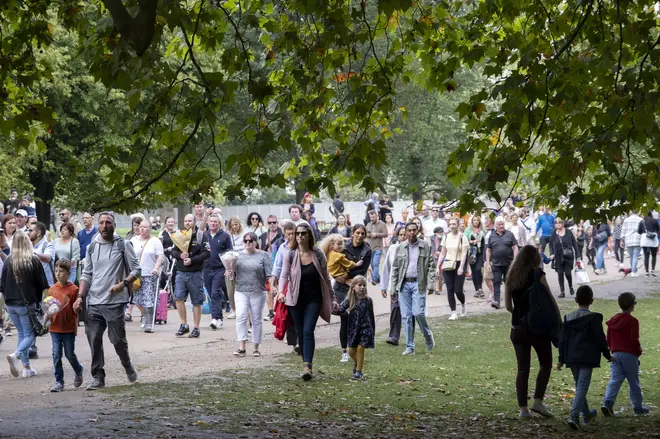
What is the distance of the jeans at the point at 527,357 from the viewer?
1125 centimetres

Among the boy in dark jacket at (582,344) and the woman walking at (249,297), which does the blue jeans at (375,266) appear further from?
the boy in dark jacket at (582,344)

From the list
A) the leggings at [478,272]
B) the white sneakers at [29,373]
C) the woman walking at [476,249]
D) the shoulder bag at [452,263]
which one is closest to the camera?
the white sneakers at [29,373]

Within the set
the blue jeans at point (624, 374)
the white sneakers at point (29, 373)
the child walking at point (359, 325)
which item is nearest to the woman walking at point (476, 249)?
the child walking at point (359, 325)

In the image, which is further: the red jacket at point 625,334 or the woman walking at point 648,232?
the woman walking at point 648,232

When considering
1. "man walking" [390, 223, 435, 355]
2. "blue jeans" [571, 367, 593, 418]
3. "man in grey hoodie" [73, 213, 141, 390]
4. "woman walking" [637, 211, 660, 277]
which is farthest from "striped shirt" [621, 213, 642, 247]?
"blue jeans" [571, 367, 593, 418]

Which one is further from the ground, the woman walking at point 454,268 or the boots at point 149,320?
the woman walking at point 454,268

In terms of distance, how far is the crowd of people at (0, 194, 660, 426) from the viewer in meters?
13.2

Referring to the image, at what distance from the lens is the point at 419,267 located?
54.8 ft

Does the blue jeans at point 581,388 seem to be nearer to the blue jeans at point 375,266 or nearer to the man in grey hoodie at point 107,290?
the man in grey hoodie at point 107,290

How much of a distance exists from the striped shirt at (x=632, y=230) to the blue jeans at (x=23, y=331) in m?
19.7

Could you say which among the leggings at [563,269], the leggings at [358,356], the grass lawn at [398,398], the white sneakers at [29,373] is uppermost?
the leggings at [563,269]

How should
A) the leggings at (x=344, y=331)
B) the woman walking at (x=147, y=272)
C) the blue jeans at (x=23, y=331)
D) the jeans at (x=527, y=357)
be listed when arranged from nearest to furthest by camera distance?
the jeans at (x=527, y=357), the blue jeans at (x=23, y=331), the leggings at (x=344, y=331), the woman walking at (x=147, y=272)

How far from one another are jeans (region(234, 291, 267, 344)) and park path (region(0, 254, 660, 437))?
34 centimetres

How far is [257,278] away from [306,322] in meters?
2.48
